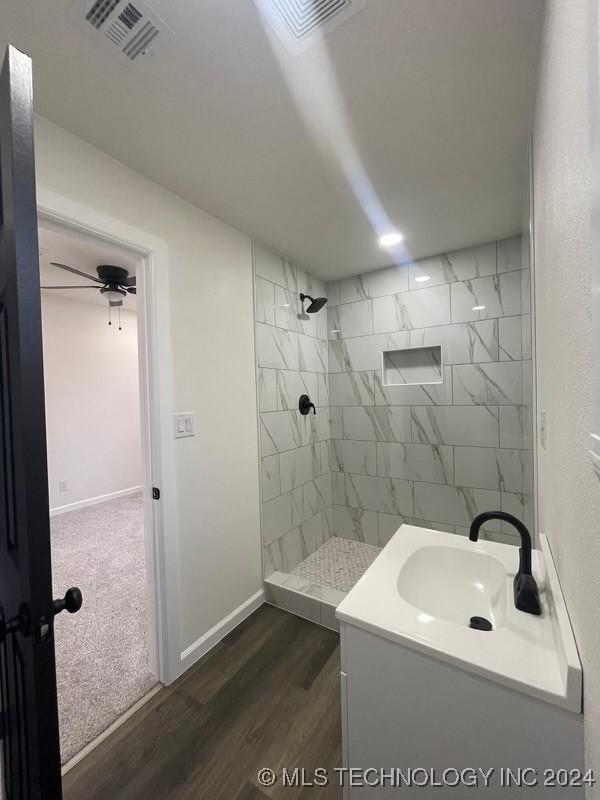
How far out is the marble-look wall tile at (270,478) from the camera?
2266 millimetres

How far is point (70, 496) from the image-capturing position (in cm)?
395

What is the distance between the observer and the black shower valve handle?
105 inches

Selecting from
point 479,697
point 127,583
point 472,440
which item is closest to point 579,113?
point 479,697

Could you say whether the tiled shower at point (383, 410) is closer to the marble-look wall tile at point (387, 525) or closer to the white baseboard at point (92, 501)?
the marble-look wall tile at point (387, 525)

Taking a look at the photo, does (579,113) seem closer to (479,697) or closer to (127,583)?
(479,697)

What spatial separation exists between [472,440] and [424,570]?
5.14 feet

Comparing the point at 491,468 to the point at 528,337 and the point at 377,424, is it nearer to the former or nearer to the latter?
the point at 377,424

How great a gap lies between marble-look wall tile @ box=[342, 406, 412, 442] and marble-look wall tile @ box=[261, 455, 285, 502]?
2.90 feet


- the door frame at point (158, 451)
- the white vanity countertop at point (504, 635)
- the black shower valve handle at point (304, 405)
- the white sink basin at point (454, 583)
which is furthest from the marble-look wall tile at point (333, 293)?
the white vanity countertop at point (504, 635)

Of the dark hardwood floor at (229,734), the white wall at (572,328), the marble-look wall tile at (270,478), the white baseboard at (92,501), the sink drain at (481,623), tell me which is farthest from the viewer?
the white baseboard at (92,501)

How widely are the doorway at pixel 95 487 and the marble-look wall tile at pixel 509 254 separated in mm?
2370

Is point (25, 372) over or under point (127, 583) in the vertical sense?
over

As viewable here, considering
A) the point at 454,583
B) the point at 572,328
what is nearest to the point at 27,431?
the point at 572,328

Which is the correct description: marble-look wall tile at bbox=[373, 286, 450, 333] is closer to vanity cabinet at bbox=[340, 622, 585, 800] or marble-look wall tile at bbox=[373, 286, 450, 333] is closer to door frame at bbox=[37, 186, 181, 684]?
door frame at bbox=[37, 186, 181, 684]
